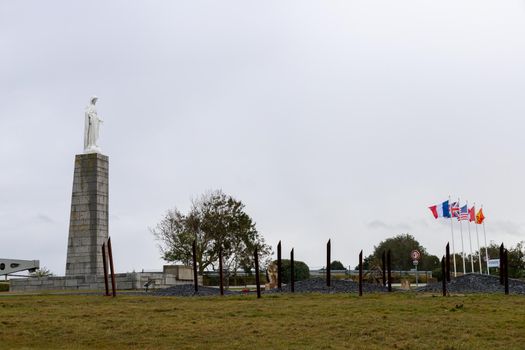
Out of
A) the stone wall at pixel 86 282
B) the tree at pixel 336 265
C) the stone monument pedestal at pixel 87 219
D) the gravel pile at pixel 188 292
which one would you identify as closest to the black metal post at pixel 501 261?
the gravel pile at pixel 188 292

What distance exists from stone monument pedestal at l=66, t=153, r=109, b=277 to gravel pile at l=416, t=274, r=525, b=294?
20.7 metres

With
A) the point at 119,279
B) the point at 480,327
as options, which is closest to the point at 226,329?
the point at 480,327

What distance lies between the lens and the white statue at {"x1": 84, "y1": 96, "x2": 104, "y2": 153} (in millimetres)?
41688

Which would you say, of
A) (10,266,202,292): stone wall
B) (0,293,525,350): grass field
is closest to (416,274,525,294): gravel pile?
(0,293,525,350): grass field

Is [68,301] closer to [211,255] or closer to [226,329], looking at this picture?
[226,329]

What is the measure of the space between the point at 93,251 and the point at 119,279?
2412 mm

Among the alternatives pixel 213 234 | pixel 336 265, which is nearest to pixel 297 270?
pixel 213 234

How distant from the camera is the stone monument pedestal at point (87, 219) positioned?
39.6 metres

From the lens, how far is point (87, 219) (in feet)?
130

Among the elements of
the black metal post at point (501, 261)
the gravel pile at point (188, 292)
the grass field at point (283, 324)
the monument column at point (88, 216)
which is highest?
the monument column at point (88, 216)

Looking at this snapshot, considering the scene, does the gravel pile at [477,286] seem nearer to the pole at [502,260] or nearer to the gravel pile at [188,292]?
the pole at [502,260]

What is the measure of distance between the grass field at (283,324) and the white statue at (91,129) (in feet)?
67.9

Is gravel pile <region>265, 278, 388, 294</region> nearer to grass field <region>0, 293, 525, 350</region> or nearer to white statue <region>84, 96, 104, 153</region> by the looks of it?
grass field <region>0, 293, 525, 350</region>

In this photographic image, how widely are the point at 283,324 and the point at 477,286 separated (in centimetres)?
1208
